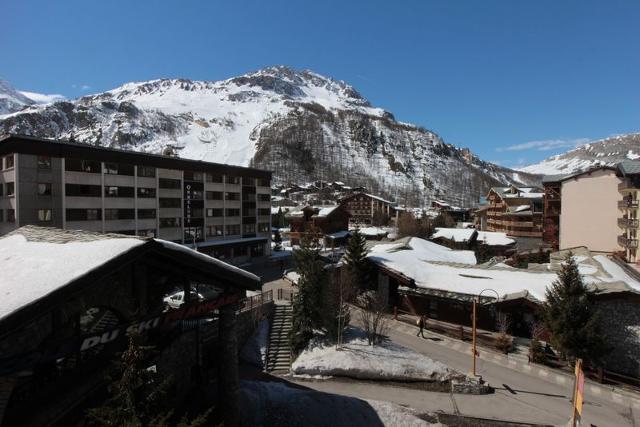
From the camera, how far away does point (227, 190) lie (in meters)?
54.9

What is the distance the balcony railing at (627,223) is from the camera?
45.2 meters

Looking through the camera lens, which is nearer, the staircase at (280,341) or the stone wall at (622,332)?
the stone wall at (622,332)

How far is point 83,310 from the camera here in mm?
7480

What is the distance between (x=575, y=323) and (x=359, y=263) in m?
16.2

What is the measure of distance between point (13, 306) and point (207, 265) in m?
4.06

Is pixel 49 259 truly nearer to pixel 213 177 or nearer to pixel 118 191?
pixel 118 191

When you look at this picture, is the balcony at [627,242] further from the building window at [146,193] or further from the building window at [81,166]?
the building window at [81,166]

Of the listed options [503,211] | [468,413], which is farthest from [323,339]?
[503,211]

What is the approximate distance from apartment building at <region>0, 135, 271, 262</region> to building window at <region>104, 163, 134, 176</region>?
0.10 meters

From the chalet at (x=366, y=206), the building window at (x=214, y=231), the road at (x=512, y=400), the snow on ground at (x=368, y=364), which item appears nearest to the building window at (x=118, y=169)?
the building window at (x=214, y=231)

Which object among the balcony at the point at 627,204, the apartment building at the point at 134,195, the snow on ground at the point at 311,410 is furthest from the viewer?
the balcony at the point at 627,204

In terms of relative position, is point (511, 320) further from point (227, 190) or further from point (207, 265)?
point (227, 190)

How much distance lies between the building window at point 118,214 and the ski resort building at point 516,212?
2827 inches

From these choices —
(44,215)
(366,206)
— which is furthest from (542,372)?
(366,206)
